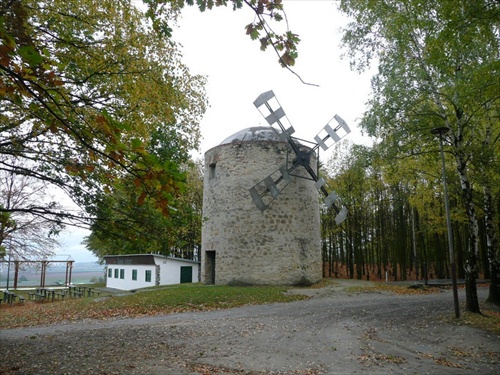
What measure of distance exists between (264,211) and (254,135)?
15.4ft

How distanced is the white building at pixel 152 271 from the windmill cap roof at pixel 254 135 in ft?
32.7

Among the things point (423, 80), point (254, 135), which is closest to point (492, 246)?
point (423, 80)

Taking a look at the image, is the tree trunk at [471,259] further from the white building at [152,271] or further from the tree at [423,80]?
the white building at [152,271]

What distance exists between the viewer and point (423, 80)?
36.7 feet

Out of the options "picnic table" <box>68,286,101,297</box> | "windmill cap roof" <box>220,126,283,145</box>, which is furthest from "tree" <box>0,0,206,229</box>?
"picnic table" <box>68,286,101,297</box>

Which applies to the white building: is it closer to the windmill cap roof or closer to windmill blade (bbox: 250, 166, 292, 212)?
the windmill cap roof

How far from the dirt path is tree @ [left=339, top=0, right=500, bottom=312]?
3.59 meters

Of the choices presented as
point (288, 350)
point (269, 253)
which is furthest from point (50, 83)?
point (269, 253)

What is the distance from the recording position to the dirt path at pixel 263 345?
19.8 feet


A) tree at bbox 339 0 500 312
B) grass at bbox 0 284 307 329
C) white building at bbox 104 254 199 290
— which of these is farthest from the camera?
white building at bbox 104 254 199 290

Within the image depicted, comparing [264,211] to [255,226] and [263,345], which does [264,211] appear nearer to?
[255,226]

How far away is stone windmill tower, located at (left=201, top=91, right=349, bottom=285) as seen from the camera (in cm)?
1808

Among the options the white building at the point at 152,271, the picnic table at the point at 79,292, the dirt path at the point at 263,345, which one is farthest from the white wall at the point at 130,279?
the dirt path at the point at 263,345

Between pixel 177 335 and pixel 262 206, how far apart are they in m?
9.49
